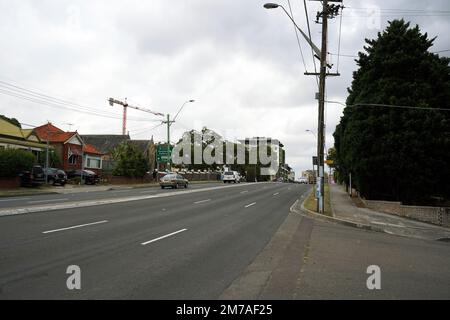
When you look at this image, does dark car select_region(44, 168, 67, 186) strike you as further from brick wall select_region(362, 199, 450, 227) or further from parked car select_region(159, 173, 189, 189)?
brick wall select_region(362, 199, 450, 227)

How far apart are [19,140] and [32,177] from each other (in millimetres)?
11829

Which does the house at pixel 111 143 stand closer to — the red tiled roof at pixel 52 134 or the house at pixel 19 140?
the red tiled roof at pixel 52 134

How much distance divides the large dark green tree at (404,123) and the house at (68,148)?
3604 centimetres

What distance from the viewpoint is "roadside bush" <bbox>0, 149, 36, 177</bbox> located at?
30.1 metres

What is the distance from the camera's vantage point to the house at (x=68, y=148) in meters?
51.2

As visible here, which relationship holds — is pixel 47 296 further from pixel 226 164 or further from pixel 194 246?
pixel 226 164

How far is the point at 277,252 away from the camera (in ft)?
31.1

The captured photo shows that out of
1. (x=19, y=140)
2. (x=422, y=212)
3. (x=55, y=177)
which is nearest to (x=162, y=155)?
(x=19, y=140)

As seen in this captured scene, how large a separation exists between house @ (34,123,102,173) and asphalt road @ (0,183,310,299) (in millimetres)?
37810

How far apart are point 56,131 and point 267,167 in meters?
65.9

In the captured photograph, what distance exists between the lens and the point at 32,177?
3262 centimetres

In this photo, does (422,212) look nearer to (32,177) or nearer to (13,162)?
(13,162)

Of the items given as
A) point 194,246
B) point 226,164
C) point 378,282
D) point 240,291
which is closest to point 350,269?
point 378,282

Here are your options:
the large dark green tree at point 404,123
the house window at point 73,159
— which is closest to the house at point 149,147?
the house window at point 73,159
